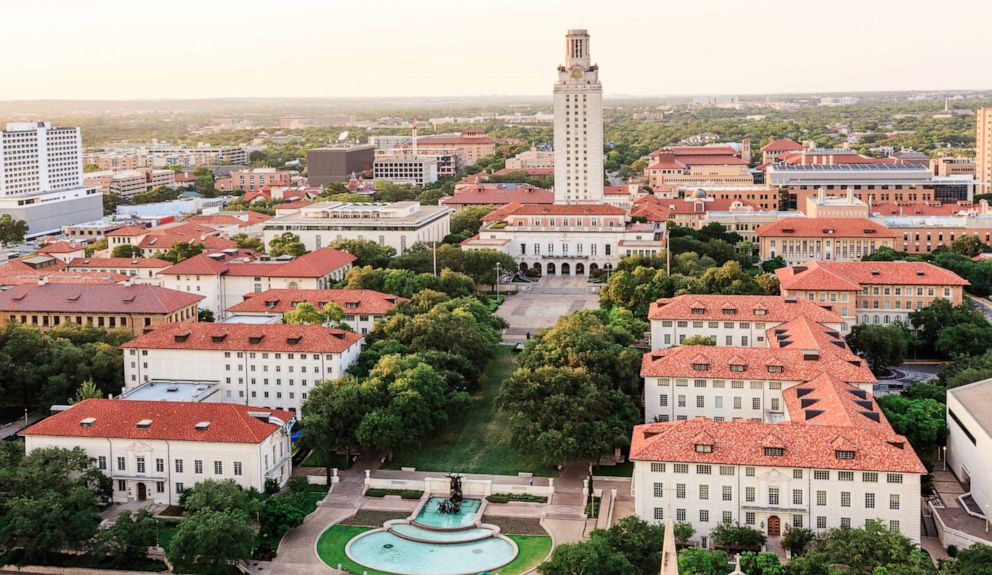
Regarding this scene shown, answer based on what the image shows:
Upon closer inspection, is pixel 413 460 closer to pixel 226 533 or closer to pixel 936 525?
pixel 226 533

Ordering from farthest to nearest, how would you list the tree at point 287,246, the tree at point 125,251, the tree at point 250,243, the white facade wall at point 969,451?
the tree at point 250,243, the tree at point 125,251, the tree at point 287,246, the white facade wall at point 969,451

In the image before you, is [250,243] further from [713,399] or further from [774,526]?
[774,526]

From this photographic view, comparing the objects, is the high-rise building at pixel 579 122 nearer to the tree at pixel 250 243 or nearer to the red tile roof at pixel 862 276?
the tree at pixel 250 243

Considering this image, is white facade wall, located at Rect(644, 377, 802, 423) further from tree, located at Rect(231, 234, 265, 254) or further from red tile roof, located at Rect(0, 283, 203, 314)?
tree, located at Rect(231, 234, 265, 254)

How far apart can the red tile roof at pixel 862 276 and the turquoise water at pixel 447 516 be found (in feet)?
115

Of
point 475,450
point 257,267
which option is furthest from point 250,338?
point 257,267

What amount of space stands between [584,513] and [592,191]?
88269 mm

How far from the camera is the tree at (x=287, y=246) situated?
10669 cm

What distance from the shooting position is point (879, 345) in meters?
68.7

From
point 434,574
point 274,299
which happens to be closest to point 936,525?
point 434,574

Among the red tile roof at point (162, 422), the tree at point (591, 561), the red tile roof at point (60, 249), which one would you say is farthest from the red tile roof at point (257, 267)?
the tree at point (591, 561)

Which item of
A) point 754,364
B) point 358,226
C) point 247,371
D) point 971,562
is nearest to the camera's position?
point 971,562

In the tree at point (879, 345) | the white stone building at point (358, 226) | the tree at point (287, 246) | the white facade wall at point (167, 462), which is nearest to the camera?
the white facade wall at point (167, 462)

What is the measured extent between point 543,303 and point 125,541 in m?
56.0
